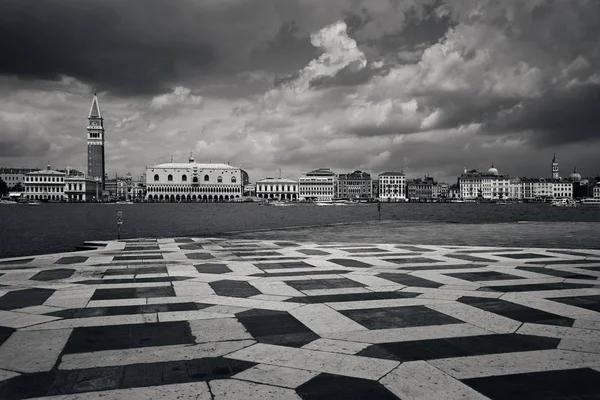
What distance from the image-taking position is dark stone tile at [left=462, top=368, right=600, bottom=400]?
175 inches

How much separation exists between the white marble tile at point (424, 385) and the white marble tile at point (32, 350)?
3520 mm

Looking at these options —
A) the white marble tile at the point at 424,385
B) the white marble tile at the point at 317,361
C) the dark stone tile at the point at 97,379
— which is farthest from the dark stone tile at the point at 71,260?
the white marble tile at the point at 424,385

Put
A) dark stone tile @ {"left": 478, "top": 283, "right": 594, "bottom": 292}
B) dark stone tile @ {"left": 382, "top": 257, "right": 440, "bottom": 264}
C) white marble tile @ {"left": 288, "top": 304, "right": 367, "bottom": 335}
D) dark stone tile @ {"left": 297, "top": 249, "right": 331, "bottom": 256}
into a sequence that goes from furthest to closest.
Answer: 1. dark stone tile @ {"left": 297, "top": 249, "right": 331, "bottom": 256}
2. dark stone tile @ {"left": 382, "top": 257, "right": 440, "bottom": 264}
3. dark stone tile @ {"left": 478, "top": 283, "right": 594, "bottom": 292}
4. white marble tile @ {"left": 288, "top": 304, "right": 367, "bottom": 335}

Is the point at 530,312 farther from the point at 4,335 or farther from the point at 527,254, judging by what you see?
the point at 527,254

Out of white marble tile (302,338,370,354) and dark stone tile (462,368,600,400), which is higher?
white marble tile (302,338,370,354)

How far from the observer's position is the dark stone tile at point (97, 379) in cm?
464

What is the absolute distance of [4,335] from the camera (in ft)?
20.9

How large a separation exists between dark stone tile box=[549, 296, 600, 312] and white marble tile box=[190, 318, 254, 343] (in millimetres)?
5435

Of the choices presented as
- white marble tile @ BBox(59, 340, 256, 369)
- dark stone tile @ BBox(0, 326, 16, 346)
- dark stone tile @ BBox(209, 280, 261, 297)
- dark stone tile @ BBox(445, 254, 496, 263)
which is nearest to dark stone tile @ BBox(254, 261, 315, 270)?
dark stone tile @ BBox(209, 280, 261, 297)

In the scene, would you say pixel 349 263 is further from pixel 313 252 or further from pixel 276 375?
pixel 276 375

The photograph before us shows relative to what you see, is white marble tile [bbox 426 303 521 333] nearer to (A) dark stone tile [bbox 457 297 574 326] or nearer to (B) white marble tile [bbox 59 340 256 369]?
(A) dark stone tile [bbox 457 297 574 326]

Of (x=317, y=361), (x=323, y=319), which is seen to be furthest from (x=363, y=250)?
(x=317, y=361)

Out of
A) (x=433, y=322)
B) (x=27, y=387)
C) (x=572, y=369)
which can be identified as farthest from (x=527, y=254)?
(x=27, y=387)

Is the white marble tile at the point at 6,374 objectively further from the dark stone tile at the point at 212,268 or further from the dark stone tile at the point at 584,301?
the dark stone tile at the point at 584,301
